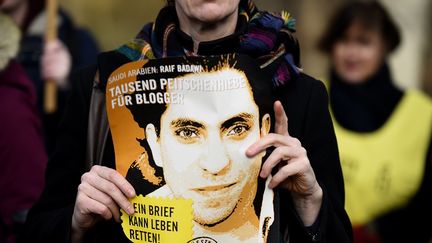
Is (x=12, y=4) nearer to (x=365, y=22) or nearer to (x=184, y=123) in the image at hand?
(x=365, y=22)

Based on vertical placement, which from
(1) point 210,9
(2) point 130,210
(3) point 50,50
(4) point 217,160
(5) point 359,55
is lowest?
(2) point 130,210

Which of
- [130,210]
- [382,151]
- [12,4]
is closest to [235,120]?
[130,210]

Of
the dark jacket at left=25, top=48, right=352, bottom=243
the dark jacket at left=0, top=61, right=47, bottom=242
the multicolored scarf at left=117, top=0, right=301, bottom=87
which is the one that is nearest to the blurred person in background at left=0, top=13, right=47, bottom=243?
the dark jacket at left=0, top=61, right=47, bottom=242

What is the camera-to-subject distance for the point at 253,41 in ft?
9.41

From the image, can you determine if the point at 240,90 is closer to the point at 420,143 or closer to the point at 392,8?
the point at 420,143

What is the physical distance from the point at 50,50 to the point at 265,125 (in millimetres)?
2551

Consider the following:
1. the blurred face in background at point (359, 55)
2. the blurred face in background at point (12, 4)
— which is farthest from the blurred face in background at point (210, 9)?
the blurred face in background at point (359, 55)

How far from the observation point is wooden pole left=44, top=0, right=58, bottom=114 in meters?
4.91

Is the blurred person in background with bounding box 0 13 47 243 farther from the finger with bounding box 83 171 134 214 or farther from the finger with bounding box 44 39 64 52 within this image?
the finger with bounding box 44 39 64 52

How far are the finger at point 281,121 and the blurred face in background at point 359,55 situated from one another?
10.6ft

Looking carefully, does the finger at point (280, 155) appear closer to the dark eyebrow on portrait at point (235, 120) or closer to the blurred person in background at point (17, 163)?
the dark eyebrow on portrait at point (235, 120)

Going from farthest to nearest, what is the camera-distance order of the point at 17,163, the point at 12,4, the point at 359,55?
the point at 359,55 < the point at 12,4 < the point at 17,163

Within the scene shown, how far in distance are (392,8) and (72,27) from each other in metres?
4.51

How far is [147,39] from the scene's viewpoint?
3000 mm
